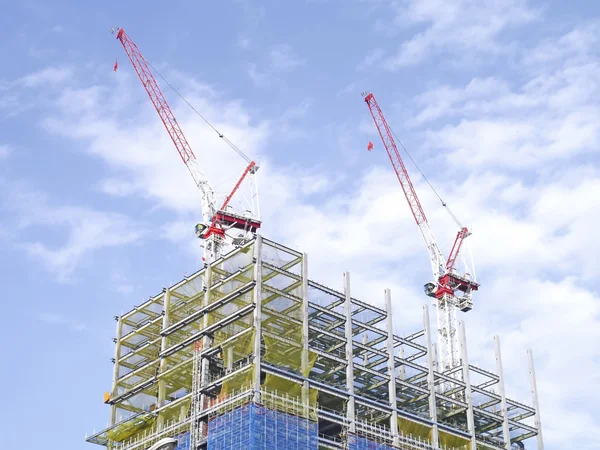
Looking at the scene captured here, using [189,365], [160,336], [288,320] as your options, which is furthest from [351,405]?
[160,336]

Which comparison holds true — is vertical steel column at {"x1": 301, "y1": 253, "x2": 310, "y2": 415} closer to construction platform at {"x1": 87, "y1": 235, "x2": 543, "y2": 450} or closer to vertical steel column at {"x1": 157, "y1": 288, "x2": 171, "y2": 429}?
construction platform at {"x1": 87, "y1": 235, "x2": 543, "y2": 450}

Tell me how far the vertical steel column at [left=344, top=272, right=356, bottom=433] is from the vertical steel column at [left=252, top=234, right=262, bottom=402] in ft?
55.3

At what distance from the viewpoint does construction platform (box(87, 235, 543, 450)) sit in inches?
5241

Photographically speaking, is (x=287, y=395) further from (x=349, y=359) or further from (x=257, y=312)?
(x=349, y=359)

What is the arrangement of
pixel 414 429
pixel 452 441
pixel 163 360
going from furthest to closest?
pixel 452 441
pixel 414 429
pixel 163 360

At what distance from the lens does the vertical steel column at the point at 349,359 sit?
142m

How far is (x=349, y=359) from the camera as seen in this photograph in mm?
146250

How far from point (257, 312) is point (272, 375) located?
29.0 feet

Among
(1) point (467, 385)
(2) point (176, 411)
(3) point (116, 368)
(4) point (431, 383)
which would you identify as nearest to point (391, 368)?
(4) point (431, 383)

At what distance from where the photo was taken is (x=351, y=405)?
14225cm

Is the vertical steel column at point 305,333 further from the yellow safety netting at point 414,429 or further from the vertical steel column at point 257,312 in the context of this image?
the yellow safety netting at point 414,429

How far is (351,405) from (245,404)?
1956cm

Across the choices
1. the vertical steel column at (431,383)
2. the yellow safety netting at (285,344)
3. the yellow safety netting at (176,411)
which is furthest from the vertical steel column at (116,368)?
the vertical steel column at (431,383)

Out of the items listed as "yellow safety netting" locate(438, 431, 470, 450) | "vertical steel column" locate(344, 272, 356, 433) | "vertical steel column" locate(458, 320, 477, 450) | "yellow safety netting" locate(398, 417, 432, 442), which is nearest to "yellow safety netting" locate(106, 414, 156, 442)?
"vertical steel column" locate(344, 272, 356, 433)
